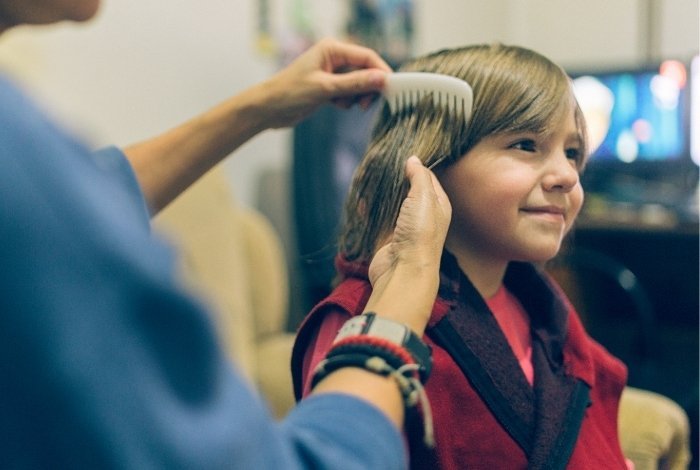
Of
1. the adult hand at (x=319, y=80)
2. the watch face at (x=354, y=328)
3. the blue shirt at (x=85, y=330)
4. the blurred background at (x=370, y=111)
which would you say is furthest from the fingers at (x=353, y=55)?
the blurred background at (x=370, y=111)

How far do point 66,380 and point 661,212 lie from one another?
6.83 ft

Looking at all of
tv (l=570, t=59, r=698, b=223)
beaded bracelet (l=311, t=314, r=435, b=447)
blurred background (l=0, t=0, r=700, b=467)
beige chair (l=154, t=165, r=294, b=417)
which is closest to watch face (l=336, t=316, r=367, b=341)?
beaded bracelet (l=311, t=314, r=435, b=447)

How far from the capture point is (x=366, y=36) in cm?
245

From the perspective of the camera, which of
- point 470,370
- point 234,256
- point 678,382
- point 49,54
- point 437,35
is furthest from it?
point 437,35

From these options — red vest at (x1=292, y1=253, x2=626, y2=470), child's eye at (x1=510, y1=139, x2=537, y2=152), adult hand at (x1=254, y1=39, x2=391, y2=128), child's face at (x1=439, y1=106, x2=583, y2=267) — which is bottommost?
red vest at (x1=292, y1=253, x2=626, y2=470)

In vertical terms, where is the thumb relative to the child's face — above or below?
above

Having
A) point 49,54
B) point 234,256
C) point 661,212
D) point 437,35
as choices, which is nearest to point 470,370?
point 234,256

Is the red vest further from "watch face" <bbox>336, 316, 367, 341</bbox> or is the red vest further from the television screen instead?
the television screen

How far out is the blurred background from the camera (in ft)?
5.68

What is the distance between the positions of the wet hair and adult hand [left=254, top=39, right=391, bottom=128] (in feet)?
0.37

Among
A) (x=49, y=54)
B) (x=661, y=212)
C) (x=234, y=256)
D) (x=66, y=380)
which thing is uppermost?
(x=66, y=380)

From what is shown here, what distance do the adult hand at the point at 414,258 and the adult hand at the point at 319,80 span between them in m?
0.21

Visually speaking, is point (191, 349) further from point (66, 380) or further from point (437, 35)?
point (437, 35)

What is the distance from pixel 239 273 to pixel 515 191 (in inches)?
41.2
